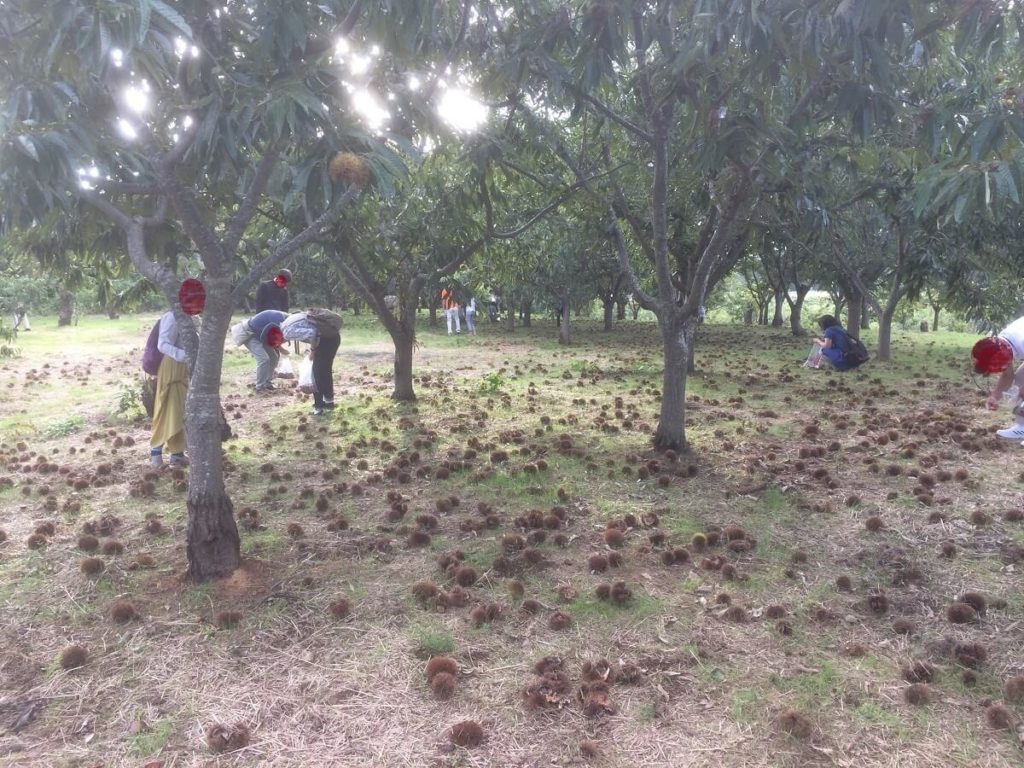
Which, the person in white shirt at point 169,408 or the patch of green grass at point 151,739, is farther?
the person in white shirt at point 169,408

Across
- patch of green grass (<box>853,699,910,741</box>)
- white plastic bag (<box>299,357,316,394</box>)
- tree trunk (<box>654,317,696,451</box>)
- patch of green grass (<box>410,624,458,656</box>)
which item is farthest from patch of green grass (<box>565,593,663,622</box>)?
white plastic bag (<box>299,357,316,394</box>)

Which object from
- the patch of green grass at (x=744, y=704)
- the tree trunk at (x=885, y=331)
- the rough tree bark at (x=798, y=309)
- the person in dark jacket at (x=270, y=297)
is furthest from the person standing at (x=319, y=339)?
the rough tree bark at (x=798, y=309)

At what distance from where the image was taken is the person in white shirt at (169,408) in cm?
628

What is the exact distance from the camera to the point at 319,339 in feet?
28.8

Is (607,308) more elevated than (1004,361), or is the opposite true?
(607,308)

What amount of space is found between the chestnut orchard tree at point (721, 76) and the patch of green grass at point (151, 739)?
4.01 meters

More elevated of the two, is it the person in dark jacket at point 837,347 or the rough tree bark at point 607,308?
the rough tree bark at point 607,308

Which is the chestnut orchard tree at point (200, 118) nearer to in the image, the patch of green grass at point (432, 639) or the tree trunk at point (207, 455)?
the tree trunk at point (207, 455)

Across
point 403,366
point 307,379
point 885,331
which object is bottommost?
point 307,379

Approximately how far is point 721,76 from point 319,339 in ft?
19.1

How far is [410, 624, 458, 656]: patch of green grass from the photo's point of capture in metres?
3.27

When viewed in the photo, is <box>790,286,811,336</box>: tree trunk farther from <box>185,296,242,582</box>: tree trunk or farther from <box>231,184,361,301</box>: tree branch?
<box>185,296,242,582</box>: tree trunk

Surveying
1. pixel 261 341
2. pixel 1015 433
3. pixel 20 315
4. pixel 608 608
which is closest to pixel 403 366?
pixel 261 341

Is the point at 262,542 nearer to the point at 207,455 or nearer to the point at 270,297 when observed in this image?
the point at 207,455
